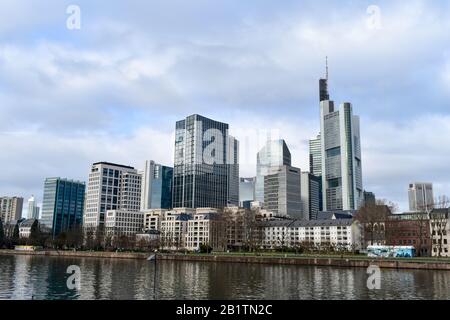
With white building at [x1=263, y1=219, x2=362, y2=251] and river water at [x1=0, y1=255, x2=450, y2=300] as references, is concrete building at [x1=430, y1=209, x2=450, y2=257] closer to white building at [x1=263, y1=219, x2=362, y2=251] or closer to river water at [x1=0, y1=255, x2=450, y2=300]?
white building at [x1=263, y1=219, x2=362, y2=251]

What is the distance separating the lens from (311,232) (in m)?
189

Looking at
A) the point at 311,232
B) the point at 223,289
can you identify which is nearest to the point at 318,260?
the point at 223,289

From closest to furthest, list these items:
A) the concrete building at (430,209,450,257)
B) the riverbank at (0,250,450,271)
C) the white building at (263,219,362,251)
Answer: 1. the riverbank at (0,250,450,271)
2. the concrete building at (430,209,450,257)
3. the white building at (263,219,362,251)

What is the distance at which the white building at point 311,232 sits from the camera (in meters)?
178

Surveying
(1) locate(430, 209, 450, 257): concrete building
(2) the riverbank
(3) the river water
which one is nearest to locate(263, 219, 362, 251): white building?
(1) locate(430, 209, 450, 257): concrete building

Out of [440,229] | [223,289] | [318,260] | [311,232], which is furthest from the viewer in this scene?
[311,232]

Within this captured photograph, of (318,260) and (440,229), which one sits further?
(440,229)

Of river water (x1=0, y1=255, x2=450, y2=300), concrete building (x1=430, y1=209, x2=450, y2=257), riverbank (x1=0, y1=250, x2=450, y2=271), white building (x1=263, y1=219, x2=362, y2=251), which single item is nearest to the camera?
river water (x1=0, y1=255, x2=450, y2=300)

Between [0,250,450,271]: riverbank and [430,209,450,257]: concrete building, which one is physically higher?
[430,209,450,257]: concrete building

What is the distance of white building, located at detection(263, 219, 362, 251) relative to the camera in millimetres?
177500

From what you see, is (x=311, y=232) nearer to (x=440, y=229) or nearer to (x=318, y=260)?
(x=440, y=229)

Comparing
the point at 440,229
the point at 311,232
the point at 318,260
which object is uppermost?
the point at 311,232

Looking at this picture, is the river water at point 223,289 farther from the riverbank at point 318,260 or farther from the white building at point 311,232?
the white building at point 311,232
